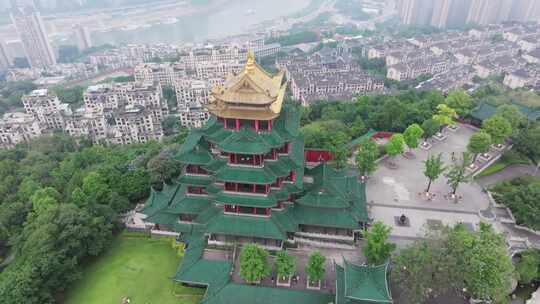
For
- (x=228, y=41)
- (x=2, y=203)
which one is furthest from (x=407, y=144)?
(x=228, y=41)

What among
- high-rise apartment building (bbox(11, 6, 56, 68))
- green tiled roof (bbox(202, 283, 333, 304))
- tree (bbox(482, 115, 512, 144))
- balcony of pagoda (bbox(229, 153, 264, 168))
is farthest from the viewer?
high-rise apartment building (bbox(11, 6, 56, 68))

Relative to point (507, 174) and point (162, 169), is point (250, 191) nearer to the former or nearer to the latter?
point (162, 169)

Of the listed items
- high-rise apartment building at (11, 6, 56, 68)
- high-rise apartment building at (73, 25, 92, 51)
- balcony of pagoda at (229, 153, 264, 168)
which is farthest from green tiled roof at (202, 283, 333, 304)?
high-rise apartment building at (73, 25, 92, 51)

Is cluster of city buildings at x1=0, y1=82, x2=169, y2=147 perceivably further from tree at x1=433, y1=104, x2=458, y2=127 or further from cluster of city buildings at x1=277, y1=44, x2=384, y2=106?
tree at x1=433, y1=104, x2=458, y2=127

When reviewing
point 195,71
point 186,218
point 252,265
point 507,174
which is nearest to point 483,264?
point 252,265

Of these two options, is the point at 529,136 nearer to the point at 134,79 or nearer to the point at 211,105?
the point at 211,105

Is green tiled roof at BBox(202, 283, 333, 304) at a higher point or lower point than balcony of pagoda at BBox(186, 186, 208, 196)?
lower
